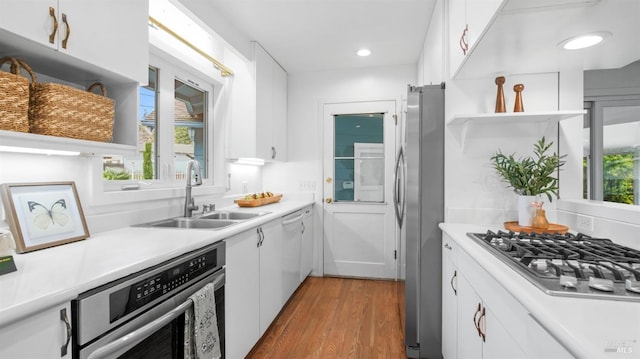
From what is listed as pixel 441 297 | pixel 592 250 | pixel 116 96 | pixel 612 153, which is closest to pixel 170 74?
pixel 116 96

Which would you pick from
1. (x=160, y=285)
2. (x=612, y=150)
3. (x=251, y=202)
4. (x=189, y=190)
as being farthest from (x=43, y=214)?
(x=612, y=150)

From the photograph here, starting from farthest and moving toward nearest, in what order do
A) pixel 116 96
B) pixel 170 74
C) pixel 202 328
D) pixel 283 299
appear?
pixel 283 299
pixel 170 74
pixel 116 96
pixel 202 328

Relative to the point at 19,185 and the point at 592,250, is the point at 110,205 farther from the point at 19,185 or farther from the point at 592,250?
the point at 592,250

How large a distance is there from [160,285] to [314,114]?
2.93 m

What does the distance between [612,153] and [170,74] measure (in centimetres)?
284

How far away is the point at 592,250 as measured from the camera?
110 cm

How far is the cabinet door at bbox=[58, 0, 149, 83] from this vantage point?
1177 mm

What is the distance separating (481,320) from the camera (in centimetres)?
119

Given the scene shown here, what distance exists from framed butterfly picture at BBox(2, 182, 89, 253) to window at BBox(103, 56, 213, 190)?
393 mm

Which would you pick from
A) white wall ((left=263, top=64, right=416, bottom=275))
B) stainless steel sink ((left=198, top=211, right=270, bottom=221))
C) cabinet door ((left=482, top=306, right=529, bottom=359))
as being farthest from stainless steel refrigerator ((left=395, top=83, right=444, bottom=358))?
white wall ((left=263, top=64, right=416, bottom=275))

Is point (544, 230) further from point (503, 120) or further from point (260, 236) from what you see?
point (260, 236)

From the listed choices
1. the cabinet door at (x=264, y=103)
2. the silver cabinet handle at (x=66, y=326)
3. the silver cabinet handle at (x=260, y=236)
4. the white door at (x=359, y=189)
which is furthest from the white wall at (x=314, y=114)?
the silver cabinet handle at (x=66, y=326)

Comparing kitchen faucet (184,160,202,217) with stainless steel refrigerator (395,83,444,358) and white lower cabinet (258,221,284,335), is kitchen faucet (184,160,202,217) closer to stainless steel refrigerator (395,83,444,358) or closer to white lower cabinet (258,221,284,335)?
white lower cabinet (258,221,284,335)

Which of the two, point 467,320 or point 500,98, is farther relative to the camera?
point 500,98
